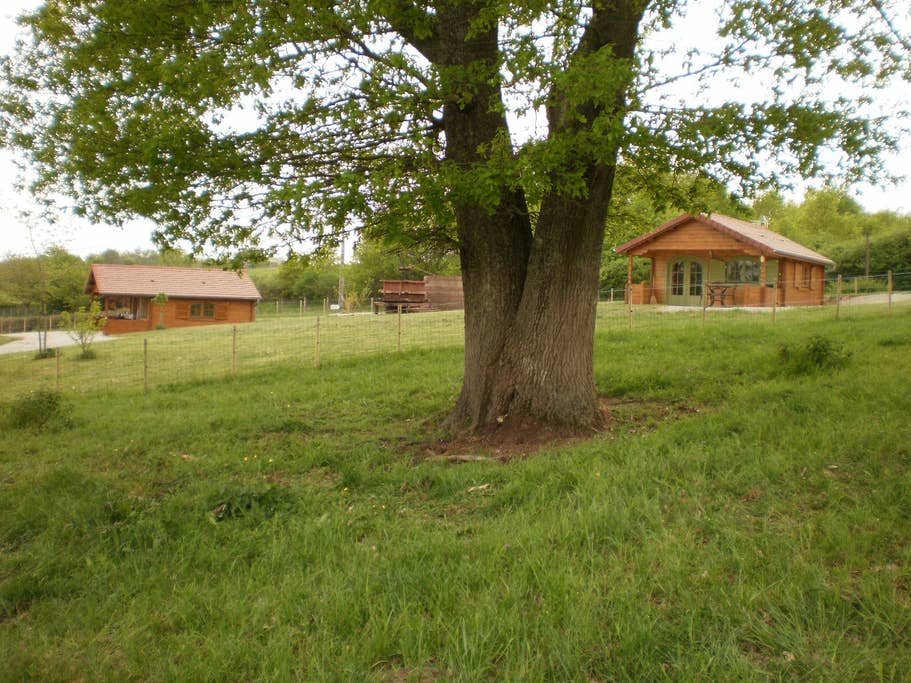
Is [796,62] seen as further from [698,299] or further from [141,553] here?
[698,299]

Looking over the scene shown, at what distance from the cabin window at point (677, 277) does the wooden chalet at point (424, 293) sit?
13.8m

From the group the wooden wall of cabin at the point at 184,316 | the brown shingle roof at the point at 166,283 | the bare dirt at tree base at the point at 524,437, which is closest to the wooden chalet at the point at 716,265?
the bare dirt at tree base at the point at 524,437

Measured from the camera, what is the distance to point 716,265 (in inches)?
984

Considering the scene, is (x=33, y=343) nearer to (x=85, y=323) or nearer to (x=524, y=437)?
(x=85, y=323)

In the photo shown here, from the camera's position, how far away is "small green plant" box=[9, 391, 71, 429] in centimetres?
879

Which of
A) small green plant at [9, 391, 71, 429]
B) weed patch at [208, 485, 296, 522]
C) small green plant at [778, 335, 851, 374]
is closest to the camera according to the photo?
weed patch at [208, 485, 296, 522]

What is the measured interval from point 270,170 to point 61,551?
3896mm

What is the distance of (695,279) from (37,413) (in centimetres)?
2374

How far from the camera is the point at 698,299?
25.4m

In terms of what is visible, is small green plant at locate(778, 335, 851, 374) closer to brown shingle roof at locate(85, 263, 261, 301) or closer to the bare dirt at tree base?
the bare dirt at tree base

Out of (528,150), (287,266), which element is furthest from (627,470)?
(287,266)

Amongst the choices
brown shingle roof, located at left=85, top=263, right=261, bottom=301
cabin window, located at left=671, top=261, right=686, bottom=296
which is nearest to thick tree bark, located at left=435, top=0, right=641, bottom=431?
cabin window, located at left=671, top=261, right=686, bottom=296

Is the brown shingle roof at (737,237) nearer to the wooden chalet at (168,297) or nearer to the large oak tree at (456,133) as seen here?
the large oak tree at (456,133)

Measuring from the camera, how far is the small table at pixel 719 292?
78.1ft
